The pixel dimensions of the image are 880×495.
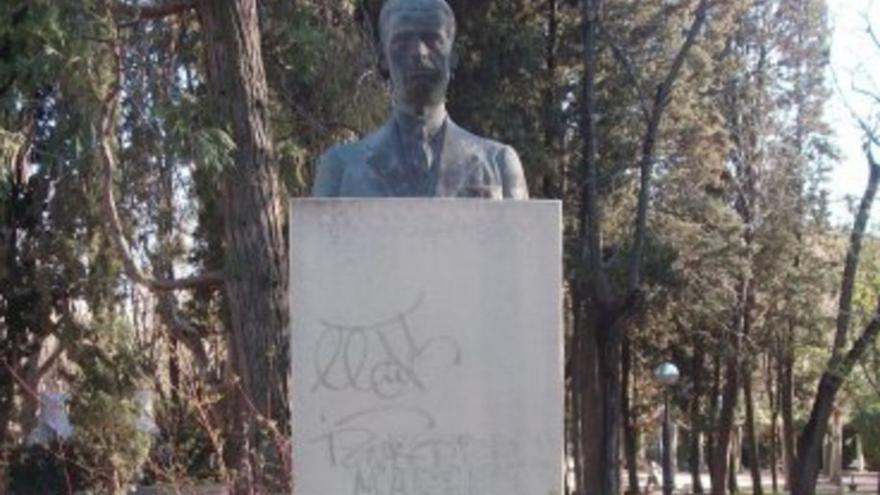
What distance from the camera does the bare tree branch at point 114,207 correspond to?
14305mm

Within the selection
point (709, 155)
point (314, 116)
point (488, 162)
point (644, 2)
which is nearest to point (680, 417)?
point (709, 155)

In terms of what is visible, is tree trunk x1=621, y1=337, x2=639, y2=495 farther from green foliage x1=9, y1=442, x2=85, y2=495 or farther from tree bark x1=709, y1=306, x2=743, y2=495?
green foliage x1=9, y1=442, x2=85, y2=495

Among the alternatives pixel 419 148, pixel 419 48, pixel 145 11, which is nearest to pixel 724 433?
pixel 145 11

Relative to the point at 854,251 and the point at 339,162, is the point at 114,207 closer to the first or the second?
the point at 339,162

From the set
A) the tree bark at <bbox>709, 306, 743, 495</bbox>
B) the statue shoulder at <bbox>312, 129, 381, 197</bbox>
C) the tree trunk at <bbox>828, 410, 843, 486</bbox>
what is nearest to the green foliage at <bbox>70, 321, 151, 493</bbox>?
the statue shoulder at <bbox>312, 129, 381, 197</bbox>

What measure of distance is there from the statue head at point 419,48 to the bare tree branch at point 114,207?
8.80 metres

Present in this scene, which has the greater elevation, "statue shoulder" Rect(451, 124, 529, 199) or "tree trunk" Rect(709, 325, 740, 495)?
"statue shoulder" Rect(451, 124, 529, 199)

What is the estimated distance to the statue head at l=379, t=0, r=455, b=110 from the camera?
556 centimetres

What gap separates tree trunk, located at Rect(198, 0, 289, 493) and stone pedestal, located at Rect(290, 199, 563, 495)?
26.4 ft

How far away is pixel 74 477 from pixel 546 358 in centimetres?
1839

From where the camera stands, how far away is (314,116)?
16.0 m

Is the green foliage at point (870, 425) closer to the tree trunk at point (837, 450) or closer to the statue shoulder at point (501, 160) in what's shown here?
the tree trunk at point (837, 450)

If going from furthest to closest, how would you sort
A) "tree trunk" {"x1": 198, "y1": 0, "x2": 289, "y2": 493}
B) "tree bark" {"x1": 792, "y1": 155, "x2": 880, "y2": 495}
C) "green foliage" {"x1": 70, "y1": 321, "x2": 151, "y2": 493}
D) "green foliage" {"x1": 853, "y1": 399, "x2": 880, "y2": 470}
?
1. "green foliage" {"x1": 853, "y1": 399, "x2": 880, "y2": 470}
2. "tree bark" {"x1": 792, "y1": 155, "x2": 880, "y2": 495}
3. "green foliage" {"x1": 70, "y1": 321, "x2": 151, "y2": 493}
4. "tree trunk" {"x1": 198, "y1": 0, "x2": 289, "y2": 493}

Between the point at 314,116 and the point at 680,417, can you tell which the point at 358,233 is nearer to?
the point at 314,116
